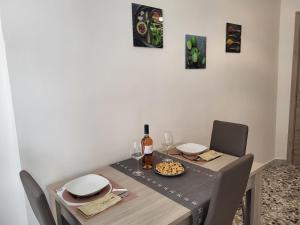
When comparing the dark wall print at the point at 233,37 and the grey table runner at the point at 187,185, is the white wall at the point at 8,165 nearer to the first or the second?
the grey table runner at the point at 187,185

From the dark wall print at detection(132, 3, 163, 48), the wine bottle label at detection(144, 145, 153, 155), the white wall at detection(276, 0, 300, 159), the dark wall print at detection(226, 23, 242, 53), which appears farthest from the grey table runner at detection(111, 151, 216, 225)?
the white wall at detection(276, 0, 300, 159)

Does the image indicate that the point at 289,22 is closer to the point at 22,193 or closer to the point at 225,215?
the point at 225,215

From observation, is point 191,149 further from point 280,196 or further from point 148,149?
point 280,196

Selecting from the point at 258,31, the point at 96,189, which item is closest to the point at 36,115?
the point at 96,189

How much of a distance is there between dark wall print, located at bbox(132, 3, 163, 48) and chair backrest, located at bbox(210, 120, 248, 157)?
35.2 inches

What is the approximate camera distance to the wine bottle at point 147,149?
1.59 m

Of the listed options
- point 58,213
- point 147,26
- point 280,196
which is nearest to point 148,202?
point 58,213

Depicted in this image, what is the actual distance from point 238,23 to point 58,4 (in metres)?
2.04

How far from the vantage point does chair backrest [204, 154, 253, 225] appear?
3.66 ft

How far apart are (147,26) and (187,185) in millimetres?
1219

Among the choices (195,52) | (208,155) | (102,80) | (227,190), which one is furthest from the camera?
(195,52)

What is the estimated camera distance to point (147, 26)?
1.86m

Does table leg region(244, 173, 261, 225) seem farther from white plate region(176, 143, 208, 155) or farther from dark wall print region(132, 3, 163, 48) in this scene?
dark wall print region(132, 3, 163, 48)

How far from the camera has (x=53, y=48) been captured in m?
1.42
